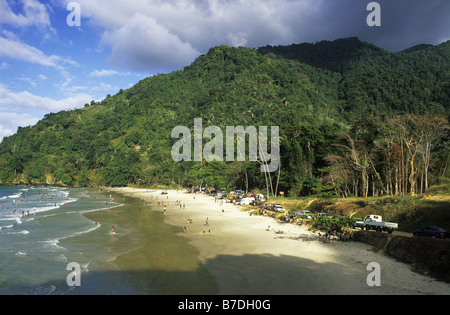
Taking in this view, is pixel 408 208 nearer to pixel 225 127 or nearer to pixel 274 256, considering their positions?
pixel 274 256

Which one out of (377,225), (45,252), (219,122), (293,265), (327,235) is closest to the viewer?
(293,265)

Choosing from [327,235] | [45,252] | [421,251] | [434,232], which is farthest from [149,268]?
[434,232]

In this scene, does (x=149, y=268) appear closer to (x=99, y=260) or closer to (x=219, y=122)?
(x=99, y=260)

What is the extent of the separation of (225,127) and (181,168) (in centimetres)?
2720

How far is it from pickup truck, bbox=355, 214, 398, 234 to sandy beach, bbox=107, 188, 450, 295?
138 inches

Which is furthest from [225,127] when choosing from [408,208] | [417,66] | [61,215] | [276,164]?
[417,66]

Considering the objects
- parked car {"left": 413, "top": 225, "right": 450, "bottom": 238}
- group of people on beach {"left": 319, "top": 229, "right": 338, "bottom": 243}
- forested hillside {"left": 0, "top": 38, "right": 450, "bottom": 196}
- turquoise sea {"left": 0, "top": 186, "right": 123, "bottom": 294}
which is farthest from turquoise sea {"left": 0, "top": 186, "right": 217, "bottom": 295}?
forested hillside {"left": 0, "top": 38, "right": 450, "bottom": 196}

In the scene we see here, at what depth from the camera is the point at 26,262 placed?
22688 millimetres

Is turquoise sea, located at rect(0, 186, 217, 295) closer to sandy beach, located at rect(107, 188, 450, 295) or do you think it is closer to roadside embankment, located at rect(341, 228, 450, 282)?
sandy beach, located at rect(107, 188, 450, 295)

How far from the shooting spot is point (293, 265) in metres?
20.7

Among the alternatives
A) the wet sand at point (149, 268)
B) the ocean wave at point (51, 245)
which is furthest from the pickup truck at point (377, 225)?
the ocean wave at point (51, 245)

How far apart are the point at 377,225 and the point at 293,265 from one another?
12033 millimetres
